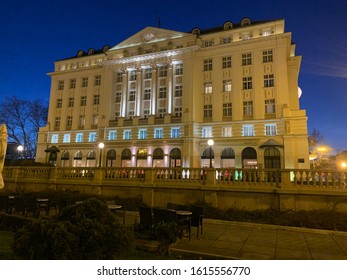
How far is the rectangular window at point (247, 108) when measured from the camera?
1431 inches

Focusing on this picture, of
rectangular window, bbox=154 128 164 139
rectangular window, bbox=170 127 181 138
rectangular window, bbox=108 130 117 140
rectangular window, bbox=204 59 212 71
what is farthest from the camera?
rectangular window, bbox=108 130 117 140

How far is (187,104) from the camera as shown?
38344 mm

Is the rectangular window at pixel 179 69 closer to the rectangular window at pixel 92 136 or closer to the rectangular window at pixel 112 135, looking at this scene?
the rectangular window at pixel 112 135

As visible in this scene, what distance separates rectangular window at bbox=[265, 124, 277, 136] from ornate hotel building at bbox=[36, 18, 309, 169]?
0.15 metres

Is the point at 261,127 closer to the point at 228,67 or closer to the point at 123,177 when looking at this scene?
the point at 228,67

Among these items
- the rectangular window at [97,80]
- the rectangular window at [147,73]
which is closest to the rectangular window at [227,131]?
the rectangular window at [147,73]

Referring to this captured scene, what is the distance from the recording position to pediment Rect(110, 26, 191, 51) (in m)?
41.9

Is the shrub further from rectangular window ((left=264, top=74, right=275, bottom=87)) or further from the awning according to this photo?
rectangular window ((left=264, top=74, right=275, bottom=87))

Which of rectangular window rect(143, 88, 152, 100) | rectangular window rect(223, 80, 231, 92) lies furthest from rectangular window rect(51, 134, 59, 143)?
rectangular window rect(223, 80, 231, 92)

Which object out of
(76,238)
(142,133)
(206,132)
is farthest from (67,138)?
(76,238)

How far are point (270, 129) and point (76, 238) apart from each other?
34.2 metres

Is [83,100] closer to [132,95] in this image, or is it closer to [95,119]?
[95,119]

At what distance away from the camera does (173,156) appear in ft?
125

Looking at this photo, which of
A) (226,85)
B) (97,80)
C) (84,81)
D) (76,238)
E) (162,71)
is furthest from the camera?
(84,81)
